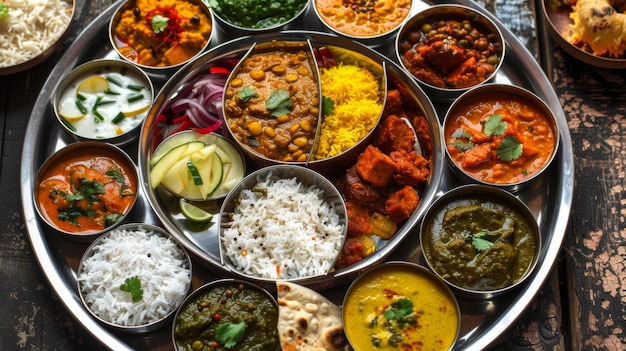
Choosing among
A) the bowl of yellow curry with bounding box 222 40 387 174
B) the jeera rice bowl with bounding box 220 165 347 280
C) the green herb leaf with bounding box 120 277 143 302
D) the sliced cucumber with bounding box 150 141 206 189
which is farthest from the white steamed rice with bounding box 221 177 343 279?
the green herb leaf with bounding box 120 277 143 302

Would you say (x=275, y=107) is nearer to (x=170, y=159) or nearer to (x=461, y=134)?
(x=170, y=159)

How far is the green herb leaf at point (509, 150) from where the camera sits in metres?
4.26

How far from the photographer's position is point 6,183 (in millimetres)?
4746

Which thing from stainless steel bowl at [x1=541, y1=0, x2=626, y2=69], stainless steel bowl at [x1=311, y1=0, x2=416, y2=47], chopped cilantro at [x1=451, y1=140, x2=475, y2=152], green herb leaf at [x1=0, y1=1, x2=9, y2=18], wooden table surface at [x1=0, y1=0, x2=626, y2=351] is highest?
green herb leaf at [x1=0, y1=1, x2=9, y2=18]

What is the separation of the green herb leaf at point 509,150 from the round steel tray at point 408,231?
10.6 inches

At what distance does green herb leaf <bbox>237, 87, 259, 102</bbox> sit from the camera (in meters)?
4.47

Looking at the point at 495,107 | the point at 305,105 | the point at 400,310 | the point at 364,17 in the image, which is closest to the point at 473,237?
the point at 400,310

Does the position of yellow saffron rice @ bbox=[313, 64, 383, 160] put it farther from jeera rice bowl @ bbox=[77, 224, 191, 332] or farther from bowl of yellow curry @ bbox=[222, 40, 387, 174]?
jeera rice bowl @ bbox=[77, 224, 191, 332]

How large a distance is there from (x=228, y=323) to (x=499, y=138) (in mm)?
2163

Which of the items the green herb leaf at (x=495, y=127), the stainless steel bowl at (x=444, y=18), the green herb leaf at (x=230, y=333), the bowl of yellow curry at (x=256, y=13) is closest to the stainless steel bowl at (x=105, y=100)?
the bowl of yellow curry at (x=256, y=13)

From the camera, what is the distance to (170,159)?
435cm

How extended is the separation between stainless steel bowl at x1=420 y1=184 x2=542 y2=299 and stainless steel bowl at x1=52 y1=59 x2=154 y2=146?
2.17 metres

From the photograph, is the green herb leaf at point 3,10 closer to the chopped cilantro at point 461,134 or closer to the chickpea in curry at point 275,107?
the chickpea in curry at point 275,107

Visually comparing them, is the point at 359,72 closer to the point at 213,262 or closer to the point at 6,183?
the point at 213,262
